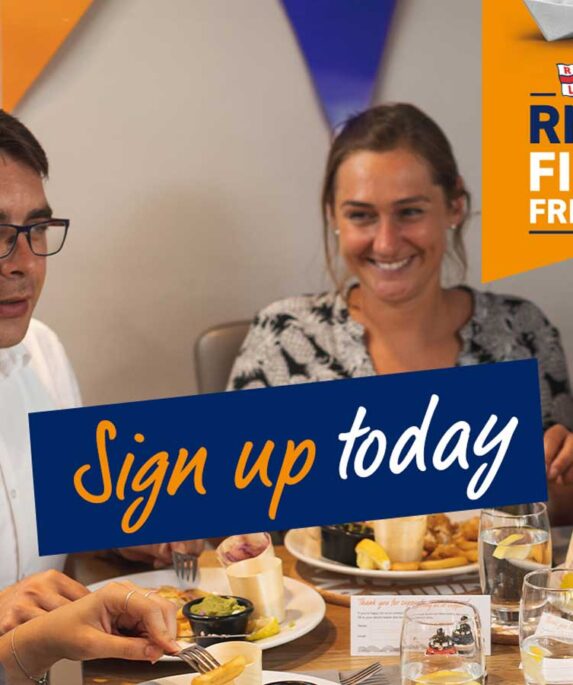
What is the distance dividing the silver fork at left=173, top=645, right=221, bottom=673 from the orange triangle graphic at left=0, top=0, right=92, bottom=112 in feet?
5.65

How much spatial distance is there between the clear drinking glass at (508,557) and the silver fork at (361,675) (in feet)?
0.56

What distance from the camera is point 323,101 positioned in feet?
8.87

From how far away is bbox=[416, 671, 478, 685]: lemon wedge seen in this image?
111 cm

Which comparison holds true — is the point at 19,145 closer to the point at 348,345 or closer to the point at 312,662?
the point at 312,662

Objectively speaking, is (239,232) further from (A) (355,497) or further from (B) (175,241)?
(A) (355,497)

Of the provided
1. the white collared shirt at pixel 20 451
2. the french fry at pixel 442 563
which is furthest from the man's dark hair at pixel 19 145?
the french fry at pixel 442 563

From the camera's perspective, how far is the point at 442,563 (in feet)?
5.15

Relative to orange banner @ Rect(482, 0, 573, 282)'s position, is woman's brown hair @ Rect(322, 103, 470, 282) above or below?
above

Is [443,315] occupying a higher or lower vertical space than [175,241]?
lower

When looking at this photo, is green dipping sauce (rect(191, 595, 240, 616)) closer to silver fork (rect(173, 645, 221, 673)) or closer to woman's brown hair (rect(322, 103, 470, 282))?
silver fork (rect(173, 645, 221, 673))

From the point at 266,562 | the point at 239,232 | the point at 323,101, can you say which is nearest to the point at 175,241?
the point at 239,232

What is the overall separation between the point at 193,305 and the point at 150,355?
0.17m

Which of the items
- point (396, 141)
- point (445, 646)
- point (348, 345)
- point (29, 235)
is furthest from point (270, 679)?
point (396, 141)

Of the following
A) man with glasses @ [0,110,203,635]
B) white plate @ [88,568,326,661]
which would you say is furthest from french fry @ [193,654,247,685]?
man with glasses @ [0,110,203,635]
